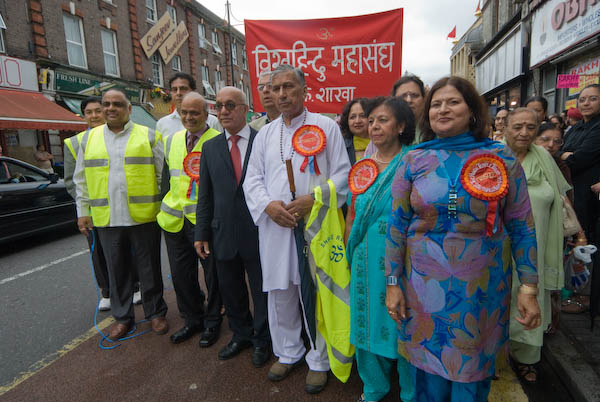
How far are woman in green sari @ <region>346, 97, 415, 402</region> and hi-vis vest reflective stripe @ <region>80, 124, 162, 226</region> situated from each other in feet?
6.31

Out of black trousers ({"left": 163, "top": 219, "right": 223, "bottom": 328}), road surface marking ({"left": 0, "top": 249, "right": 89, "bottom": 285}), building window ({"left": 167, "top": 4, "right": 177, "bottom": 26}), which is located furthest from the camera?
building window ({"left": 167, "top": 4, "right": 177, "bottom": 26})

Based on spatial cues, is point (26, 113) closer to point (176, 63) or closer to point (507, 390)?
point (176, 63)

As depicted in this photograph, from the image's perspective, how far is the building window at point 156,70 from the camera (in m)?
18.8

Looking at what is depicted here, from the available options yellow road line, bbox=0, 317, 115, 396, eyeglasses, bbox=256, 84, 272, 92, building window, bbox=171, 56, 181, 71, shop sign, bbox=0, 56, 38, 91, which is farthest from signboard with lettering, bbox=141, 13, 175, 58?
yellow road line, bbox=0, 317, 115, 396

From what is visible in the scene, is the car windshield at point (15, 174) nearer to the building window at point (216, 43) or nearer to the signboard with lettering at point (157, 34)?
the signboard with lettering at point (157, 34)

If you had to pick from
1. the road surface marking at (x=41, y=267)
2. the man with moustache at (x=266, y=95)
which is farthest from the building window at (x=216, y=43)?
the man with moustache at (x=266, y=95)

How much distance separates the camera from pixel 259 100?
13.6ft

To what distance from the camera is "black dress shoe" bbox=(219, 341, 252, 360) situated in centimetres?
283

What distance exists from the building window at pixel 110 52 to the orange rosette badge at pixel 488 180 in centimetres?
1719

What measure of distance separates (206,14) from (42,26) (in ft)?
40.7

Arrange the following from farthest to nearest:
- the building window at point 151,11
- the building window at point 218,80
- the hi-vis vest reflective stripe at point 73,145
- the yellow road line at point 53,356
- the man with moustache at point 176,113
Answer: the building window at point 218,80, the building window at point 151,11, the man with moustache at point 176,113, the hi-vis vest reflective stripe at point 73,145, the yellow road line at point 53,356

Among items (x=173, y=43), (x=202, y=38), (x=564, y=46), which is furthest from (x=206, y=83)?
(x=564, y=46)

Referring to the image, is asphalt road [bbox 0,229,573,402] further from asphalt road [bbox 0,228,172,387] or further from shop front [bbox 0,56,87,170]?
shop front [bbox 0,56,87,170]

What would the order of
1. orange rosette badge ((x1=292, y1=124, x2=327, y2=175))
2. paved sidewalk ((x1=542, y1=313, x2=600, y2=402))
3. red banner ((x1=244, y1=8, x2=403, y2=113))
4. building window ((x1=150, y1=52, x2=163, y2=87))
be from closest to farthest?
paved sidewalk ((x1=542, y1=313, x2=600, y2=402)) → orange rosette badge ((x1=292, y1=124, x2=327, y2=175)) → red banner ((x1=244, y1=8, x2=403, y2=113)) → building window ((x1=150, y1=52, x2=163, y2=87))
